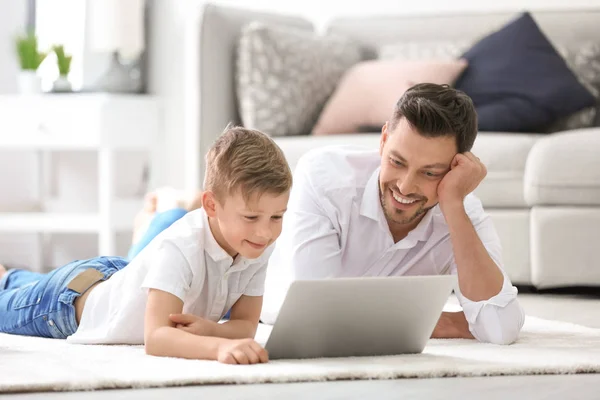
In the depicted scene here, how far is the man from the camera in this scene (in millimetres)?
2008

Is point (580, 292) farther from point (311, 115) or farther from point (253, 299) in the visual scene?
point (253, 299)

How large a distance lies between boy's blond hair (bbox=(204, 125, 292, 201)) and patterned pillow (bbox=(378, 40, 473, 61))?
2.14 metres

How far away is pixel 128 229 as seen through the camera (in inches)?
179

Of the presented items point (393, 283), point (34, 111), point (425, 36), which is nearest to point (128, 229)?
point (34, 111)

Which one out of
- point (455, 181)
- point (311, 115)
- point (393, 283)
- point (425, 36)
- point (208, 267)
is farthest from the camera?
point (425, 36)

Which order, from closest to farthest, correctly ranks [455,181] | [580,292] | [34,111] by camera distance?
[455,181] < [580,292] < [34,111]

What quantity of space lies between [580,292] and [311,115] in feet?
3.68

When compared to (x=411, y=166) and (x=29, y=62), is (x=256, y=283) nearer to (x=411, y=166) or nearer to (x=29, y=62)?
(x=411, y=166)

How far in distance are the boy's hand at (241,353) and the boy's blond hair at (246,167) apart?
0.25 metres

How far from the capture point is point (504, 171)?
3.25 metres

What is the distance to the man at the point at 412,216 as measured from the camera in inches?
79.0

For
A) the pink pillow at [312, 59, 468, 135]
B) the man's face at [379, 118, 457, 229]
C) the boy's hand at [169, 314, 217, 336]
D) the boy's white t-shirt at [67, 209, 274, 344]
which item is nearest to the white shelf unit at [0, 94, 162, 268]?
the pink pillow at [312, 59, 468, 135]

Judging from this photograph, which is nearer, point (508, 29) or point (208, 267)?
point (208, 267)

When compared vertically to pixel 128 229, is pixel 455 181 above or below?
above
